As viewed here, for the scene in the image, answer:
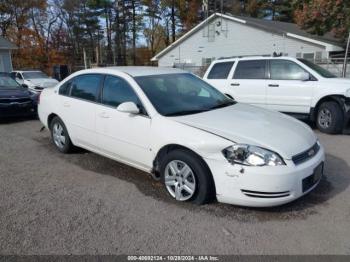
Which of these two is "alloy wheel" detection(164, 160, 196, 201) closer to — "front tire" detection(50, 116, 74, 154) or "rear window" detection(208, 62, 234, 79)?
"front tire" detection(50, 116, 74, 154)

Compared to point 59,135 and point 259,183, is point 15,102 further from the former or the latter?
point 259,183

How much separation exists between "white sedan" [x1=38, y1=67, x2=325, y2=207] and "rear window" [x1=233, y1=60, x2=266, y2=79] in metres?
3.62

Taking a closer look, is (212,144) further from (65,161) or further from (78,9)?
(78,9)

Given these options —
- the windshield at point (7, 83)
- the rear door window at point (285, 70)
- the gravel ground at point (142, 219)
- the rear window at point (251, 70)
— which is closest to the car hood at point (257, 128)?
the gravel ground at point (142, 219)

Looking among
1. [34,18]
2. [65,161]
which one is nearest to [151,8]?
[34,18]

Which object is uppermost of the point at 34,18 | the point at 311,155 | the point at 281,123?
the point at 34,18

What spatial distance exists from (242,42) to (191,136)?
22822 millimetres

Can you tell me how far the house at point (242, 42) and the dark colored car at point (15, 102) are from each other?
15058 mm

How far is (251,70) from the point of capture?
28.3ft

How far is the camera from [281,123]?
422cm

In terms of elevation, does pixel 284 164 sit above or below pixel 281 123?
below

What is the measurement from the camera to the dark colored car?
9398 mm

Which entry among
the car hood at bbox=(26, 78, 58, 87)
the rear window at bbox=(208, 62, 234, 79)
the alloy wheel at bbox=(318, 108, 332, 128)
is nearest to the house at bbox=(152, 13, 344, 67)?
the car hood at bbox=(26, 78, 58, 87)

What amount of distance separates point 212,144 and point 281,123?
1126 mm
